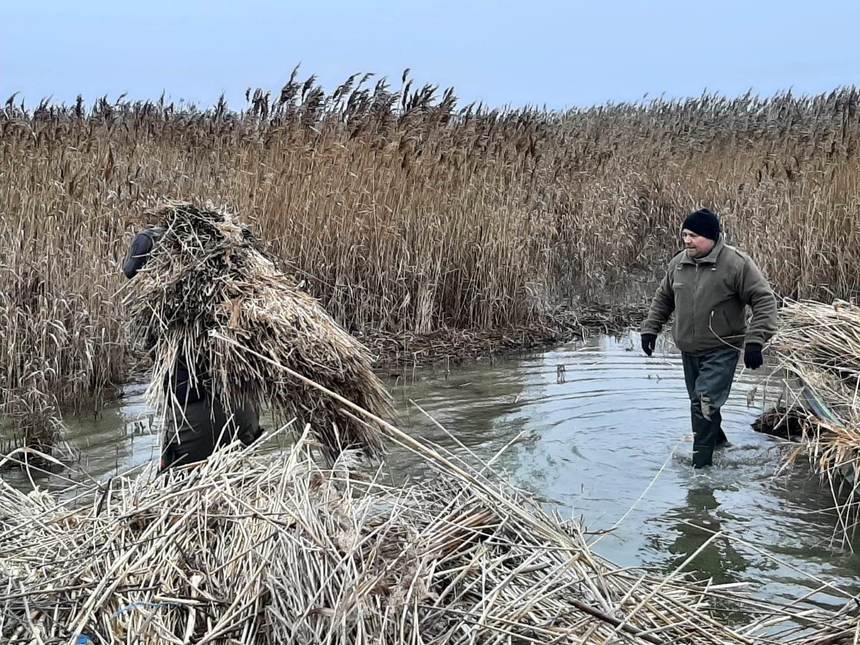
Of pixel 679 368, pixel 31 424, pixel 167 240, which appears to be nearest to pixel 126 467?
pixel 31 424

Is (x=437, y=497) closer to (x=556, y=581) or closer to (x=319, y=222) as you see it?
(x=556, y=581)

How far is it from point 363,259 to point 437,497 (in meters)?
5.08

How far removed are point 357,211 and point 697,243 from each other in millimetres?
3523

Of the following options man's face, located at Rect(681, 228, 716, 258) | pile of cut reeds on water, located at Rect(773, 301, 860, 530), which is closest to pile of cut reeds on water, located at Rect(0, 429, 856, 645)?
pile of cut reeds on water, located at Rect(773, 301, 860, 530)

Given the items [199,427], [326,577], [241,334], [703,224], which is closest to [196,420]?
[199,427]

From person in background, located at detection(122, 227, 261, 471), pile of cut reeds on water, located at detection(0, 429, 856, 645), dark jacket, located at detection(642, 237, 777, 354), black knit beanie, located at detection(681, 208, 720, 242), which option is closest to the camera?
pile of cut reeds on water, located at detection(0, 429, 856, 645)

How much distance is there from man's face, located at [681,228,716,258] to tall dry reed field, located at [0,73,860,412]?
10.5ft

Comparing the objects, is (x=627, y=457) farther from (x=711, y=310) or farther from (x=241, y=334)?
(x=241, y=334)

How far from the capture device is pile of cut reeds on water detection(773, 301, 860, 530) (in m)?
4.89

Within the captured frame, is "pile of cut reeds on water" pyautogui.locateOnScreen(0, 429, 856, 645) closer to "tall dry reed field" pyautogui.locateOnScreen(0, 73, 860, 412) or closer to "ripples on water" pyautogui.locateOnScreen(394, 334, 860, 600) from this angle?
"ripples on water" pyautogui.locateOnScreen(394, 334, 860, 600)

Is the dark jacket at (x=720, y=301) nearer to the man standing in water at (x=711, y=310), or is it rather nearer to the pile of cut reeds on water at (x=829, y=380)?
the man standing in water at (x=711, y=310)

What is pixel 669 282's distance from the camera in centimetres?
629

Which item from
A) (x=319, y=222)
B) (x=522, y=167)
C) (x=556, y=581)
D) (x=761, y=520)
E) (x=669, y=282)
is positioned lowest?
(x=761, y=520)

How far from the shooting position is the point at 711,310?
19.1ft
